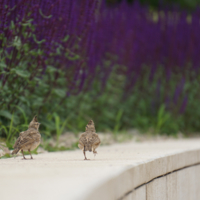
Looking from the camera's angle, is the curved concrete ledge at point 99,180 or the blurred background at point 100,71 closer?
the curved concrete ledge at point 99,180

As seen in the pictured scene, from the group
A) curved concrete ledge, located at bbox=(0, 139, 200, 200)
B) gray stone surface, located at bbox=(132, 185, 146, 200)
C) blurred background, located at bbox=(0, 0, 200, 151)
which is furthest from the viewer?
blurred background, located at bbox=(0, 0, 200, 151)

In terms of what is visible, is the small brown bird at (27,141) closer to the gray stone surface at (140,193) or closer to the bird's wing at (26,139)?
the bird's wing at (26,139)

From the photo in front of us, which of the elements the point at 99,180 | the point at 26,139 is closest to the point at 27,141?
the point at 26,139

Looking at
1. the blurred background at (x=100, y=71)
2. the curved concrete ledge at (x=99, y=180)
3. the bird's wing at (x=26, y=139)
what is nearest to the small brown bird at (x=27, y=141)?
the bird's wing at (x=26, y=139)

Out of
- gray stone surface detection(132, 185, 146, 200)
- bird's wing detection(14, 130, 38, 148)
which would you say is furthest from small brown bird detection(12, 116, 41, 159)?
gray stone surface detection(132, 185, 146, 200)

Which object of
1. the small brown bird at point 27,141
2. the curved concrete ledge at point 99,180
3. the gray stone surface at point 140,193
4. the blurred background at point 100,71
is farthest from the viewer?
the blurred background at point 100,71

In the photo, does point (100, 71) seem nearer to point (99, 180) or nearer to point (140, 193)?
point (140, 193)

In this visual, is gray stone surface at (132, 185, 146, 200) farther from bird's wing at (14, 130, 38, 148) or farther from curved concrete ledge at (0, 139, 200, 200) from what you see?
bird's wing at (14, 130, 38, 148)

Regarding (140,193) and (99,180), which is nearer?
(99,180)

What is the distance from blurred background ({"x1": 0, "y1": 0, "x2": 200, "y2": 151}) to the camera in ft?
14.1

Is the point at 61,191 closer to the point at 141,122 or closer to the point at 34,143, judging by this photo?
the point at 34,143

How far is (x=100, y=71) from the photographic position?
6.53 m

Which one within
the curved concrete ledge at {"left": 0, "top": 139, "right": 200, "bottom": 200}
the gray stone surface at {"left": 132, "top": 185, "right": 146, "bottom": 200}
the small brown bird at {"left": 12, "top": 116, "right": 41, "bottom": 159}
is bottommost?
the gray stone surface at {"left": 132, "top": 185, "right": 146, "bottom": 200}

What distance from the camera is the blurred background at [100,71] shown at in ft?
14.1
